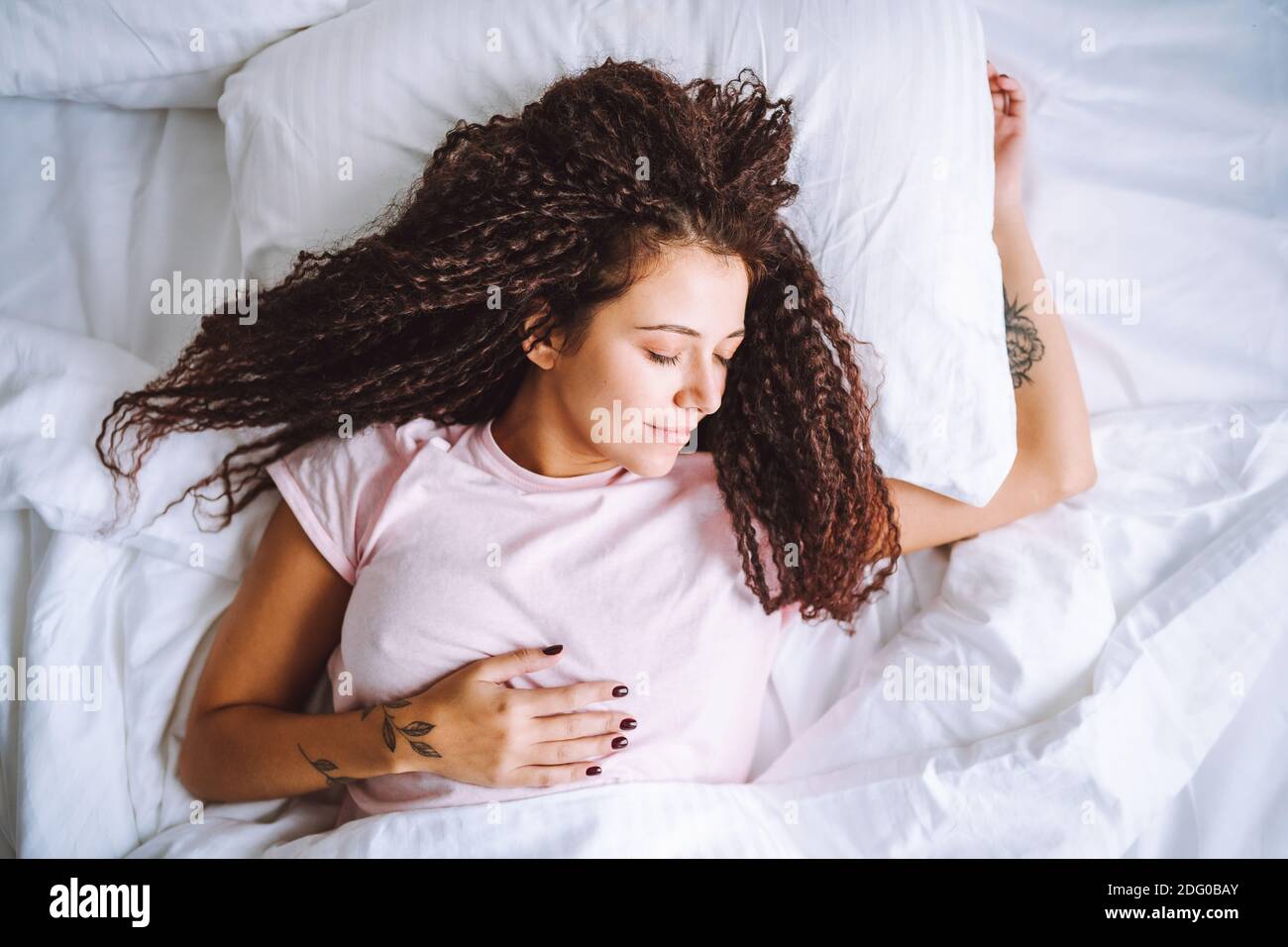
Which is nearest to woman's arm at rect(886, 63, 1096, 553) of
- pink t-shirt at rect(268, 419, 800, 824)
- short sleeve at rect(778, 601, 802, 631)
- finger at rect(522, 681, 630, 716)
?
short sleeve at rect(778, 601, 802, 631)

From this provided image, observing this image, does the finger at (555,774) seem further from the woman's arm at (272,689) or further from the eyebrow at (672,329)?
the eyebrow at (672,329)

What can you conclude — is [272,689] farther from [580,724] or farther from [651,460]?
[651,460]

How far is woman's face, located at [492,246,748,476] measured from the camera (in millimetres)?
1218

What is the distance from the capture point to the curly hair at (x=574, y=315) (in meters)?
1.24

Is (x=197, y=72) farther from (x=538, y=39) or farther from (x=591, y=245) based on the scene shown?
(x=591, y=245)

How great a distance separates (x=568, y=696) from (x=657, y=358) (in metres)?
0.45

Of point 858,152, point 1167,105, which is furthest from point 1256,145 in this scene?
point 858,152

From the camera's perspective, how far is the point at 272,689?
55.6 inches

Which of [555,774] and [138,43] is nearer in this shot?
[555,774]

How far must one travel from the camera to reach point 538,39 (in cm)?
143

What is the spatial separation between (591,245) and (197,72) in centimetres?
82

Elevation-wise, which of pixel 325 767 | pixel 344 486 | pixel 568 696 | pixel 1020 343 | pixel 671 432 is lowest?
pixel 325 767

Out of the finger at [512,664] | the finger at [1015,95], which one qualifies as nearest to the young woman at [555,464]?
the finger at [512,664]

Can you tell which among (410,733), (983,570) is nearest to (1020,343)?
(983,570)
